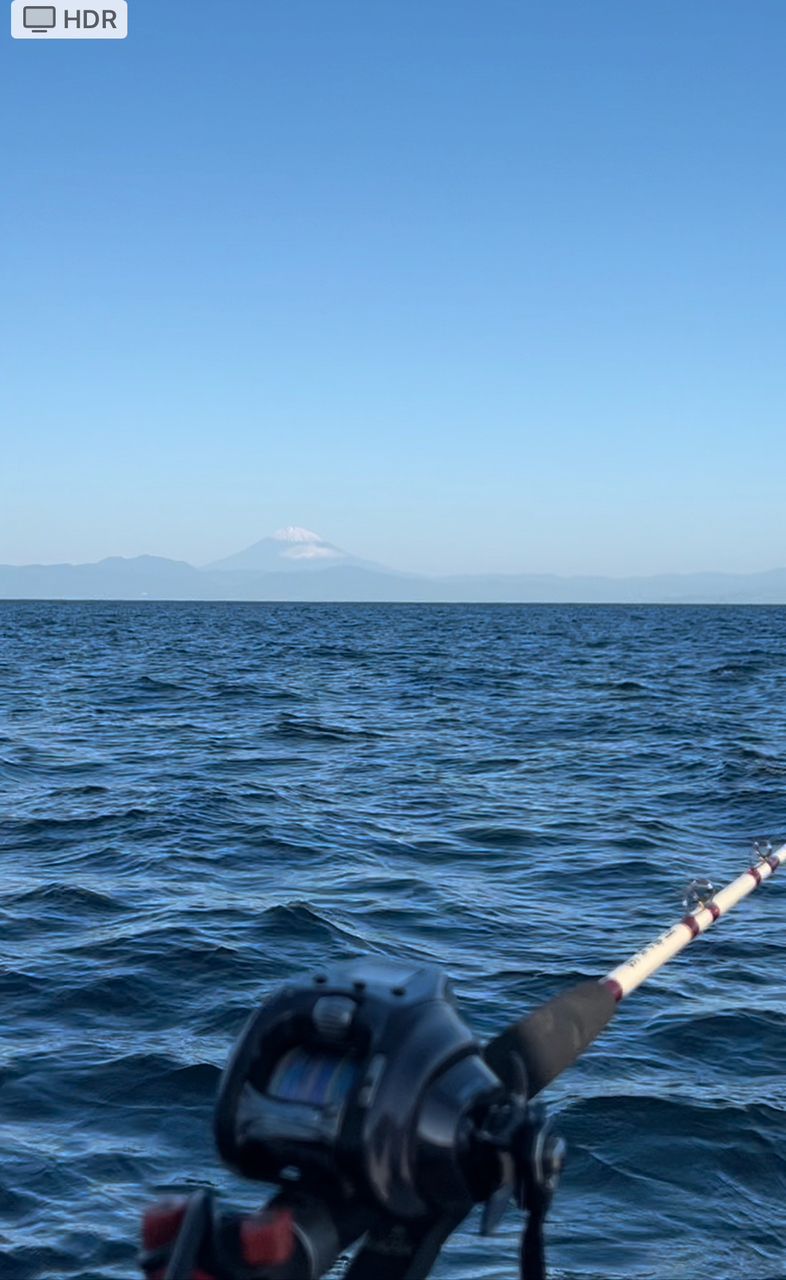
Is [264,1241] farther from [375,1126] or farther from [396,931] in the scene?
[396,931]

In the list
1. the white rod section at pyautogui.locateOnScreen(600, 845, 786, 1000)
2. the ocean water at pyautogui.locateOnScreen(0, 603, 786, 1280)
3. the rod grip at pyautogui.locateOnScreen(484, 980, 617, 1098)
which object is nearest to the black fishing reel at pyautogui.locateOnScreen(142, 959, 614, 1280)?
the rod grip at pyautogui.locateOnScreen(484, 980, 617, 1098)

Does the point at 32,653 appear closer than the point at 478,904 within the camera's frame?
No

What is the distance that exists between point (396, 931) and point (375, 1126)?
7526 millimetres

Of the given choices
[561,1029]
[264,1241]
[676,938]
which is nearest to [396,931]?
[676,938]

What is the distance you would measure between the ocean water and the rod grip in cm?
224

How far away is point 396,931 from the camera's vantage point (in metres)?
9.93

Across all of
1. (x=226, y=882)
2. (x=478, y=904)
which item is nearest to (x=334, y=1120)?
(x=478, y=904)

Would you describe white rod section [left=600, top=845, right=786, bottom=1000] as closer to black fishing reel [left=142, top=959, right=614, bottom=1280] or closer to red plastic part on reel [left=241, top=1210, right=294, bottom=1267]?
black fishing reel [left=142, top=959, right=614, bottom=1280]

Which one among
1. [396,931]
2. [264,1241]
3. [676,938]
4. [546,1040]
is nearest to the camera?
[264,1241]

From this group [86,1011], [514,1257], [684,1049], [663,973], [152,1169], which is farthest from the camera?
[663,973]

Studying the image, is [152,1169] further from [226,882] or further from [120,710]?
[120,710]

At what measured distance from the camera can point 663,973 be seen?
8820mm

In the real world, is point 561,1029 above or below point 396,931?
above

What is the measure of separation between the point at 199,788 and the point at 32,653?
36904mm
